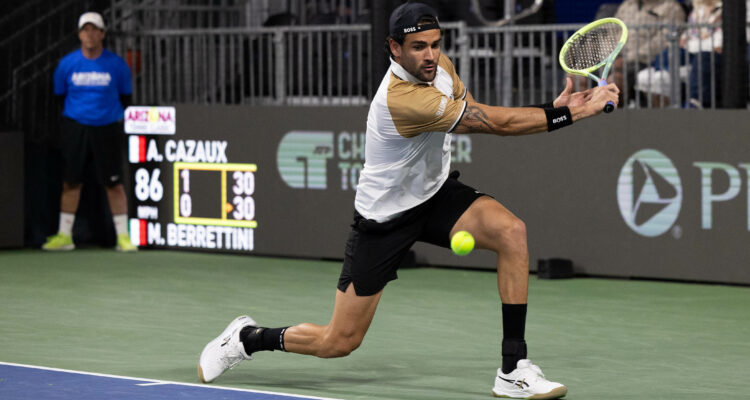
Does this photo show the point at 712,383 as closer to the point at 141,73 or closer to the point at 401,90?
the point at 401,90

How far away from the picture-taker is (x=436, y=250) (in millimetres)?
12180

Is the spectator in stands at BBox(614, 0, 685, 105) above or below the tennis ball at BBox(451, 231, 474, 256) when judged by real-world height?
above

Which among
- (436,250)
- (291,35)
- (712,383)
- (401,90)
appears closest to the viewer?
(401,90)

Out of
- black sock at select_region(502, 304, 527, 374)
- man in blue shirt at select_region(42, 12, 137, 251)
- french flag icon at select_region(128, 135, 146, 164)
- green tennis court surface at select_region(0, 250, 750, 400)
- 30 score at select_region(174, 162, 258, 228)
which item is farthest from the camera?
french flag icon at select_region(128, 135, 146, 164)

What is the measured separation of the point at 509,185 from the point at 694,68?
1.73 metres

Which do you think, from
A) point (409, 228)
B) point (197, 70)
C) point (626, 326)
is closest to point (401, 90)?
point (409, 228)

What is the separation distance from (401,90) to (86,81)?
23.6 ft

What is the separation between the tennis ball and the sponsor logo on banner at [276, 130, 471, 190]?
5.78 m

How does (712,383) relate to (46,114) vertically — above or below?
below

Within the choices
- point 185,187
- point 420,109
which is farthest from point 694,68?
point 420,109

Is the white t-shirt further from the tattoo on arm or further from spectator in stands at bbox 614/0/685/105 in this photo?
spectator in stands at bbox 614/0/685/105

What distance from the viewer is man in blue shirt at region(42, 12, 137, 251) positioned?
1323 centimetres

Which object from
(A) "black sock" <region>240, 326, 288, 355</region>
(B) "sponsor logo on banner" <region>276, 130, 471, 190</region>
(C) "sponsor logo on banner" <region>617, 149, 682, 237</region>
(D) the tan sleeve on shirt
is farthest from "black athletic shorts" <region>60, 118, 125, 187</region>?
(D) the tan sleeve on shirt

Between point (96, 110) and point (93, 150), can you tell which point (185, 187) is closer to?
point (93, 150)
